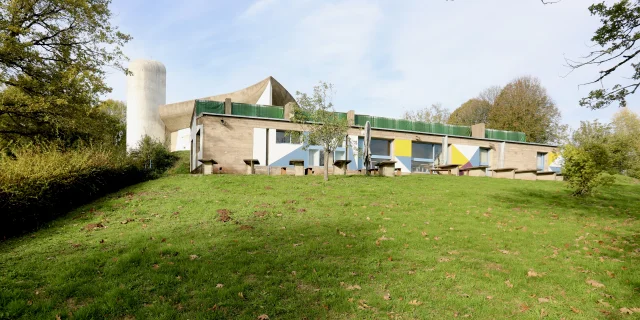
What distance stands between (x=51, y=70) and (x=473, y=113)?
52.6m

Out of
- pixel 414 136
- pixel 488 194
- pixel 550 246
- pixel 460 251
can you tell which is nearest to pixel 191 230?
pixel 460 251

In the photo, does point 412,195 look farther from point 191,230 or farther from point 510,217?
point 191,230

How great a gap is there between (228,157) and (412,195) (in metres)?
15.5

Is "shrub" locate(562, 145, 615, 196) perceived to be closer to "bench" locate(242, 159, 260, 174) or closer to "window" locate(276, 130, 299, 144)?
"bench" locate(242, 159, 260, 174)

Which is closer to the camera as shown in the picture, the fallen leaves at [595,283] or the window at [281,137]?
the fallen leaves at [595,283]

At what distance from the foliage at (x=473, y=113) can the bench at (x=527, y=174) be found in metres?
25.3

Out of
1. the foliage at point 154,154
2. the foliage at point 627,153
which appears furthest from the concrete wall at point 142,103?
the foliage at point 627,153

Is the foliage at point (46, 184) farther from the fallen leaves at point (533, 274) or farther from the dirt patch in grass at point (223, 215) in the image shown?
the fallen leaves at point (533, 274)

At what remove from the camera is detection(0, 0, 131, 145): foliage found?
14.3m

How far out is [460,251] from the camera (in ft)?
22.7

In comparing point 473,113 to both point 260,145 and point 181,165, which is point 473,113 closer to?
point 260,145

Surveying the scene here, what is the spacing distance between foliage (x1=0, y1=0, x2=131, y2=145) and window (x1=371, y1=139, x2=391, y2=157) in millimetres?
20433

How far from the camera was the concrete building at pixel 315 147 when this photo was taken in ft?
80.0

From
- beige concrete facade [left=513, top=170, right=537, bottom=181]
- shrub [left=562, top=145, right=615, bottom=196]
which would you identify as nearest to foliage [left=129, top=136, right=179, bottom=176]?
beige concrete facade [left=513, top=170, right=537, bottom=181]
